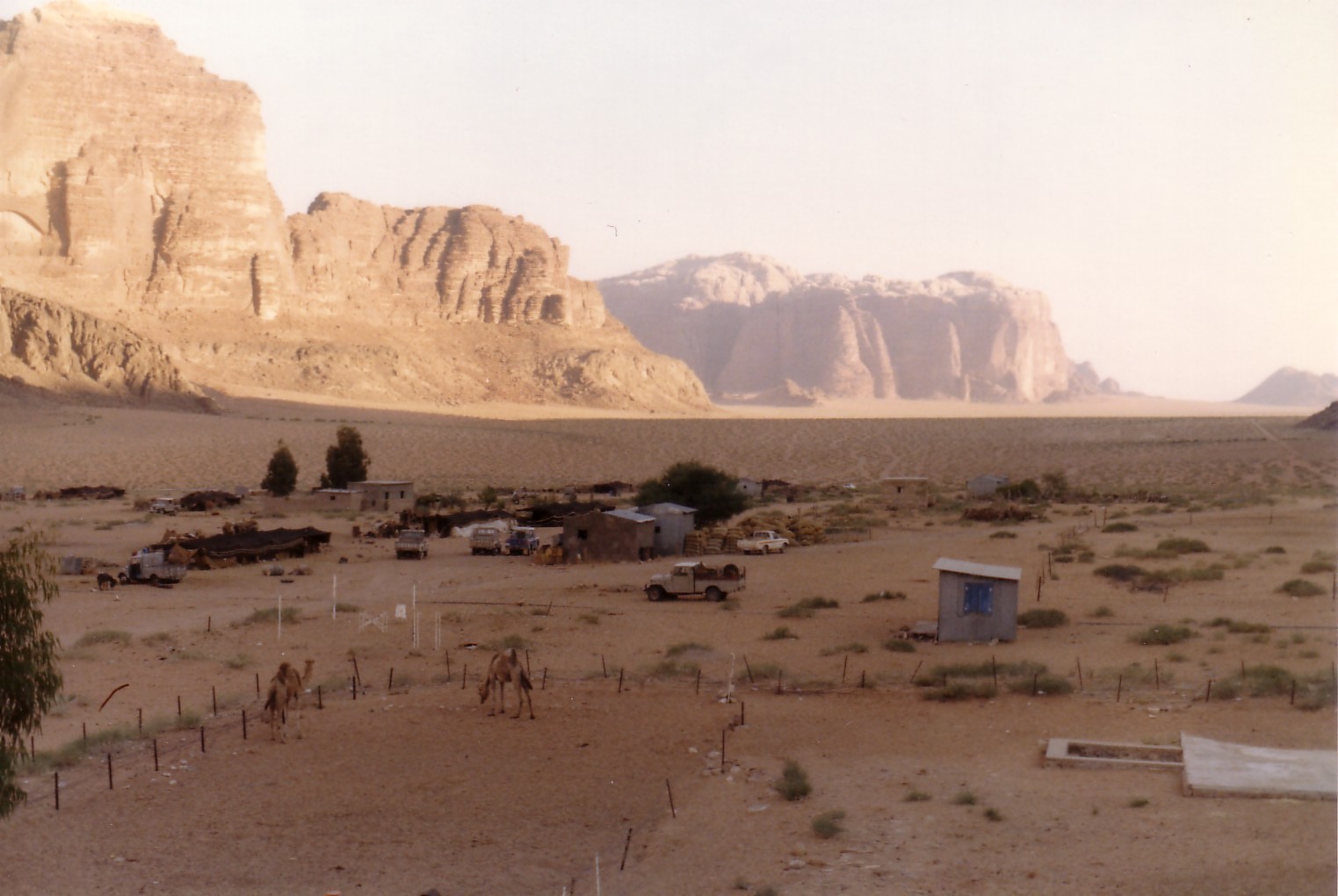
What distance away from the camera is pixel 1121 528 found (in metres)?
38.7

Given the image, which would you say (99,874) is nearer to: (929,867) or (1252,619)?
(929,867)

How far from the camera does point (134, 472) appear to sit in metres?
68.9

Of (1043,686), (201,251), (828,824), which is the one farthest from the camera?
(201,251)

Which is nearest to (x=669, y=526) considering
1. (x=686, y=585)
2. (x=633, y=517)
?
(x=633, y=517)

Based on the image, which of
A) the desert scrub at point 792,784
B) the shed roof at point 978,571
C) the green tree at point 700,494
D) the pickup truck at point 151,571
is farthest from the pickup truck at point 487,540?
the desert scrub at point 792,784

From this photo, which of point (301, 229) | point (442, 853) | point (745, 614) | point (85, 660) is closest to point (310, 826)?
point (442, 853)

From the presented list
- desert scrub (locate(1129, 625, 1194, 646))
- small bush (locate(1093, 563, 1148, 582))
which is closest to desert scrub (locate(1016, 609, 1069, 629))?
desert scrub (locate(1129, 625, 1194, 646))

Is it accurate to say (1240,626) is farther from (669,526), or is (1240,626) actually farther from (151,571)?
(151,571)

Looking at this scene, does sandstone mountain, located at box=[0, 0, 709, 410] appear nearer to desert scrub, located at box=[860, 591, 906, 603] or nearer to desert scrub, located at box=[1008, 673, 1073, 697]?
desert scrub, located at box=[860, 591, 906, 603]

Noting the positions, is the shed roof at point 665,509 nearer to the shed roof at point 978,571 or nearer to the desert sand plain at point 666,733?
the desert sand plain at point 666,733

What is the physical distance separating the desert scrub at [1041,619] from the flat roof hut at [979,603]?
1325 millimetres

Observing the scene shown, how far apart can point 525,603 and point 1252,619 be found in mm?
14812

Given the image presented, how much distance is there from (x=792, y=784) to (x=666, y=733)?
3318 mm

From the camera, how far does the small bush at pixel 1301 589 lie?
83.3 feet
